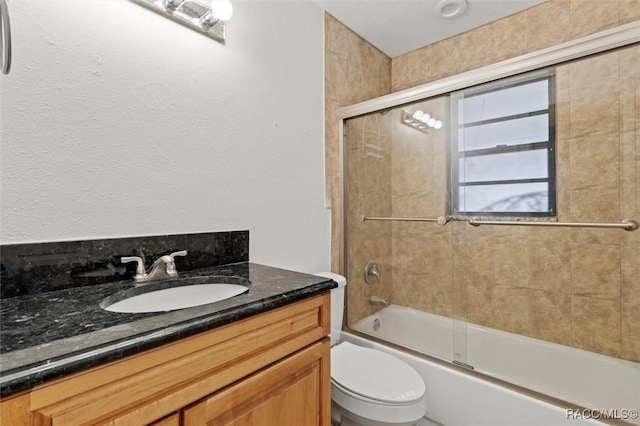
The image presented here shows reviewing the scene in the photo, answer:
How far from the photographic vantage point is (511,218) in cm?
181

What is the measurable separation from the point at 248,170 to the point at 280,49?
67 centimetres

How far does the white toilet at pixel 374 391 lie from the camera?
1128mm

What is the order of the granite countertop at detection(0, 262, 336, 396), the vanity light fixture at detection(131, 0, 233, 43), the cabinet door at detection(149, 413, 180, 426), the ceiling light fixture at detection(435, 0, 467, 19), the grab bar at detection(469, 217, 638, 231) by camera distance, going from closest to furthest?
the granite countertop at detection(0, 262, 336, 396) → the cabinet door at detection(149, 413, 180, 426) → the vanity light fixture at detection(131, 0, 233, 43) → the grab bar at detection(469, 217, 638, 231) → the ceiling light fixture at detection(435, 0, 467, 19)

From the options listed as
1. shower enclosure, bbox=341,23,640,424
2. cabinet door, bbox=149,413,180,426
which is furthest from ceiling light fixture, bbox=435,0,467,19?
cabinet door, bbox=149,413,180,426

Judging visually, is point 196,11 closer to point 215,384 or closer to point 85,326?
point 85,326

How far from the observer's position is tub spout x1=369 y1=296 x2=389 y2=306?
6.94 feet

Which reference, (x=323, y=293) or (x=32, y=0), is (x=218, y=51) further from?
(x=323, y=293)

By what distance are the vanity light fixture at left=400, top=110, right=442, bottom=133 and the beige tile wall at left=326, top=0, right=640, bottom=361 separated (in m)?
0.07

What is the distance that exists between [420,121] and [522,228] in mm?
897

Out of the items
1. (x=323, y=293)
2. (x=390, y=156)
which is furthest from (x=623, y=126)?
(x=323, y=293)

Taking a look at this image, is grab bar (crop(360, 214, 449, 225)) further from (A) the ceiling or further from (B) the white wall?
(A) the ceiling

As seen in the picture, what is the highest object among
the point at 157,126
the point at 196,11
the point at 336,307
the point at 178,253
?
the point at 196,11

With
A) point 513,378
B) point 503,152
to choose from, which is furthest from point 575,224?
point 513,378

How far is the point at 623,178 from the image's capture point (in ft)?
4.82
